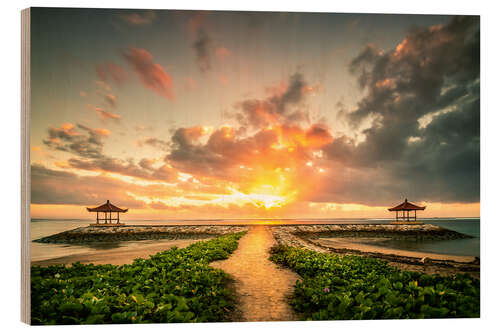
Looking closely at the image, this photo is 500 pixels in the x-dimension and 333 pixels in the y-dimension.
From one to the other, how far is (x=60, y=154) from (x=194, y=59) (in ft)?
9.40

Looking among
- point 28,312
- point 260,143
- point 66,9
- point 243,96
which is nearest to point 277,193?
point 260,143

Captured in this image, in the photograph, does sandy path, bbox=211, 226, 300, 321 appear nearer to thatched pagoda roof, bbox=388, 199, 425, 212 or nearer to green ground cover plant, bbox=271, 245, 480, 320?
green ground cover plant, bbox=271, 245, 480, 320

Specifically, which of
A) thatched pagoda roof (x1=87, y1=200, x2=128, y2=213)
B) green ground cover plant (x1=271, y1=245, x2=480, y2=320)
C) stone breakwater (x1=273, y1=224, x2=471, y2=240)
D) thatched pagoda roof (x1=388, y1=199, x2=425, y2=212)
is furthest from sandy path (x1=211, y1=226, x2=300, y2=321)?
stone breakwater (x1=273, y1=224, x2=471, y2=240)

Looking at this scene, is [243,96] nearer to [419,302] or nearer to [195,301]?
[195,301]

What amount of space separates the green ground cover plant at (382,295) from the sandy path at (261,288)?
25cm

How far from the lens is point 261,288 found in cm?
422

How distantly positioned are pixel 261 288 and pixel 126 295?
6.76 ft

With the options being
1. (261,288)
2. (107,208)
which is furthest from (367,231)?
(107,208)

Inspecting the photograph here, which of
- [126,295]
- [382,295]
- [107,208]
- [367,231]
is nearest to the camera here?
[126,295]

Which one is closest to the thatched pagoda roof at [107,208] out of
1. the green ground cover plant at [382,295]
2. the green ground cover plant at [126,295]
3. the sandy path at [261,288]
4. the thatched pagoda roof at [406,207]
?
the green ground cover plant at [126,295]

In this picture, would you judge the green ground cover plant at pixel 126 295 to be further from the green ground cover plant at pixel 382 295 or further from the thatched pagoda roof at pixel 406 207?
the thatched pagoda roof at pixel 406 207

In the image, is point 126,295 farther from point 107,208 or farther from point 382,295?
point 382,295

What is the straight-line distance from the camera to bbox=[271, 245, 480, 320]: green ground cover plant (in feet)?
11.3

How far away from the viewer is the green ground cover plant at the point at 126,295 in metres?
3.18
